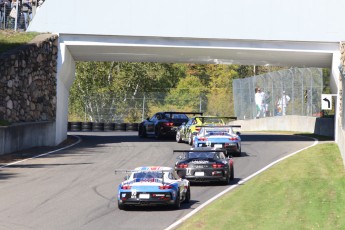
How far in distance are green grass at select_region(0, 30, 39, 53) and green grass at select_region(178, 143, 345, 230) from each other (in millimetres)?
16850

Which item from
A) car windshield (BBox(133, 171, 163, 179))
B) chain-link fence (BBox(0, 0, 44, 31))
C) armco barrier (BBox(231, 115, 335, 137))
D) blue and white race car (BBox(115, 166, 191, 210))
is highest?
chain-link fence (BBox(0, 0, 44, 31))

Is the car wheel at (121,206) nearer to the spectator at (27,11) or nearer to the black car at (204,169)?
the black car at (204,169)

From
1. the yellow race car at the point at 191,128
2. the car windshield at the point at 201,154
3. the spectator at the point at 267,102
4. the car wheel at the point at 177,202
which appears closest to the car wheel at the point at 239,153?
the yellow race car at the point at 191,128

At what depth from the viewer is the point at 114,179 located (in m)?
28.2

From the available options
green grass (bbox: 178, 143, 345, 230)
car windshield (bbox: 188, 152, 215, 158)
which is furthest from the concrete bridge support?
car windshield (bbox: 188, 152, 215, 158)

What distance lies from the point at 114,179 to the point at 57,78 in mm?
15372

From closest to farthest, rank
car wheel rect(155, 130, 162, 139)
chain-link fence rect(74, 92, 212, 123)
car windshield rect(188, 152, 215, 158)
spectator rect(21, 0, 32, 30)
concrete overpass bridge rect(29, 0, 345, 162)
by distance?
1. car windshield rect(188, 152, 215, 158)
2. concrete overpass bridge rect(29, 0, 345, 162)
3. spectator rect(21, 0, 32, 30)
4. car wheel rect(155, 130, 162, 139)
5. chain-link fence rect(74, 92, 212, 123)

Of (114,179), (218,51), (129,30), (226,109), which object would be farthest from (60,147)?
(226,109)

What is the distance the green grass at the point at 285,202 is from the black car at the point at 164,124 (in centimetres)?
1642

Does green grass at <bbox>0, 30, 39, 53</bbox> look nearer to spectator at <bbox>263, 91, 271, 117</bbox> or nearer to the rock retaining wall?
the rock retaining wall

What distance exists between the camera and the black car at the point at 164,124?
152 feet

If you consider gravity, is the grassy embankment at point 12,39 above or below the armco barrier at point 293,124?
above

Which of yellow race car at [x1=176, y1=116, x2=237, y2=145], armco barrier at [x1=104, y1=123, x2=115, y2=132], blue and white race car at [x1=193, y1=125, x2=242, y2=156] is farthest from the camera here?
armco barrier at [x1=104, y1=123, x2=115, y2=132]

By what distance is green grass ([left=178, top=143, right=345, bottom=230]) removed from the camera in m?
18.4
